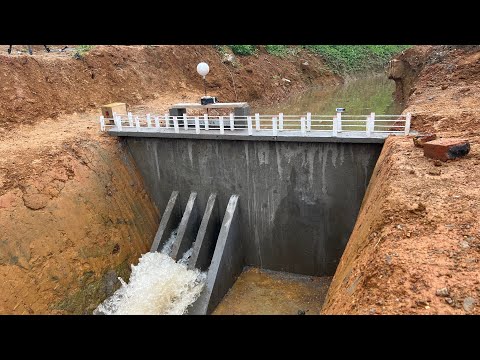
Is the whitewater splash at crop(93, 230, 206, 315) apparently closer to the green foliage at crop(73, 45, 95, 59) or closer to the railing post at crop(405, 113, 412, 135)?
the railing post at crop(405, 113, 412, 135)

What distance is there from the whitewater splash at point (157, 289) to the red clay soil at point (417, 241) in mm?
5834

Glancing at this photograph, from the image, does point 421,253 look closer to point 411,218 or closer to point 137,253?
point 411,218

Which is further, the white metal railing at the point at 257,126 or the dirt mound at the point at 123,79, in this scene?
the dirt mound at the point at 123,79

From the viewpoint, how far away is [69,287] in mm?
11094

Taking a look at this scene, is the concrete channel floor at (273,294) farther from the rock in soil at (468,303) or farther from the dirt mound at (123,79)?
the dirt mound at (123,79)

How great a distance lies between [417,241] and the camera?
573 centimetres

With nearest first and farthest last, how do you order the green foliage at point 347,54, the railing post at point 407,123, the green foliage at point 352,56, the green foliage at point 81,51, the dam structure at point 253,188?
the railing post at point 407,123
the dam structure at point 253,188
the green foliage at point 81,51
the green foliage at point 347,54
the green foliage at point 352,56

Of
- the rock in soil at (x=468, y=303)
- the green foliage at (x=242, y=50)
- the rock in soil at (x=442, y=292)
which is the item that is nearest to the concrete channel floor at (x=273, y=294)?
the rock in soil at (x=442, y=292)

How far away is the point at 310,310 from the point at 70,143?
36.0 ft

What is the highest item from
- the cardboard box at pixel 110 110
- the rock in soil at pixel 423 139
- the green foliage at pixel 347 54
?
the green foliage at pixel 347 54

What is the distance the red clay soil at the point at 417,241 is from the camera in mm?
4609

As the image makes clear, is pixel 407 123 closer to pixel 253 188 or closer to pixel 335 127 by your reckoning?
pixel 335 127

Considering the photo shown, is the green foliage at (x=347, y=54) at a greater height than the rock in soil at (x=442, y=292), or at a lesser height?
greater

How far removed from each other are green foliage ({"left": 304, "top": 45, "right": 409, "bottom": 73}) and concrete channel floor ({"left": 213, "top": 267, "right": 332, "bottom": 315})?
31973 millimetres
